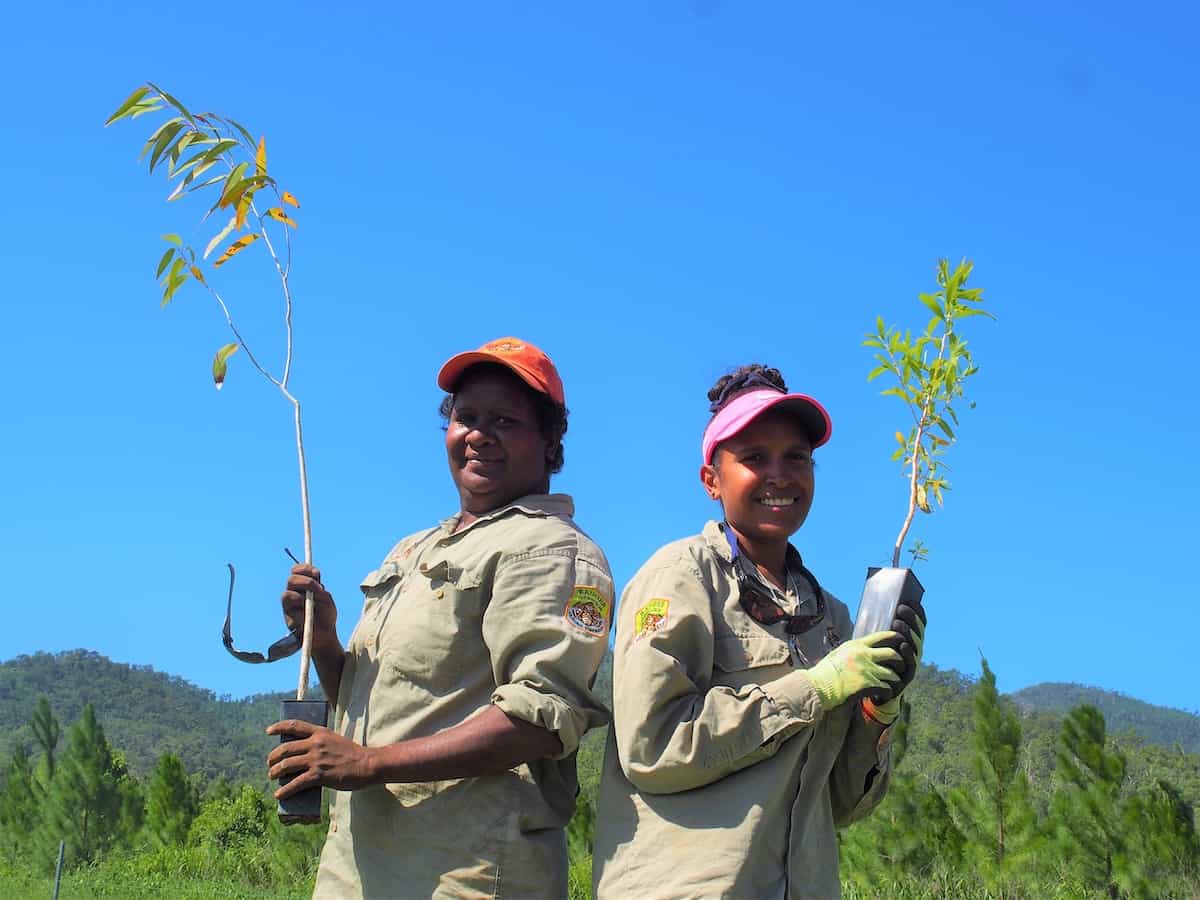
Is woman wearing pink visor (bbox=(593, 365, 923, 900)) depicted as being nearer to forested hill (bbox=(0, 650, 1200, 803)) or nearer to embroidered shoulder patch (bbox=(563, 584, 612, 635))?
embroidered shoulder patch (bbox=(563, 584, 612, 635))

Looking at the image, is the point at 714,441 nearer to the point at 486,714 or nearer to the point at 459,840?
the point at 486,714

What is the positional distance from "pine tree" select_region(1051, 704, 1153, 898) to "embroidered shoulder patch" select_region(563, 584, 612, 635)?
8185 mm

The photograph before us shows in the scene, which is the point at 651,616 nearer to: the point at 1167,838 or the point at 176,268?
the point at 176,268

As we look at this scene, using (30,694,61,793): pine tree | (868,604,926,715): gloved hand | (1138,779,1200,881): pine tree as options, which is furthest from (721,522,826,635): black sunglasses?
(30,694,61,793): pine tree

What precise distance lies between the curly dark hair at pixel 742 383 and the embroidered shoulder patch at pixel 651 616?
48 cm

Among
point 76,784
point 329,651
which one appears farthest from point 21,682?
point 329,651

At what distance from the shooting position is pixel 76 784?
2030 cm

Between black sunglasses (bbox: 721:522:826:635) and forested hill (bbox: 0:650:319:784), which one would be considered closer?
black sunglasses (bbox: 721:522:826:635)

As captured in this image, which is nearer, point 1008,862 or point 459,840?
point 459,840

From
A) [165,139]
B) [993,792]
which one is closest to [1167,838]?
[993,792]

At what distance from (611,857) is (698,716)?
31cm

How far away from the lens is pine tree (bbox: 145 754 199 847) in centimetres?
1917

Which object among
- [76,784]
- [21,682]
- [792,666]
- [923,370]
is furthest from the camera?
[21,682]

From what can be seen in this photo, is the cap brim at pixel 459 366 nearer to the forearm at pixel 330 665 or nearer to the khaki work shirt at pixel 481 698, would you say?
the khaki work shirt at pixel 481 698
